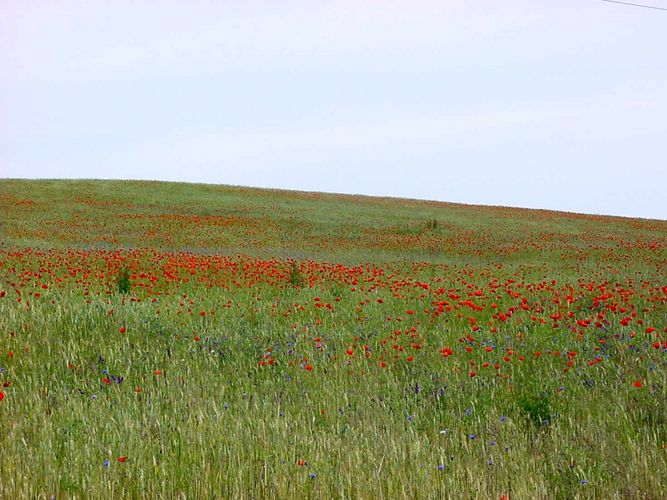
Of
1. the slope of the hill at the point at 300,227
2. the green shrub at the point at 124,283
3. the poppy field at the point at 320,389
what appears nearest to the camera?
the poppy field at the point at 320,389

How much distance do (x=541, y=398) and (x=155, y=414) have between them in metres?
3.02

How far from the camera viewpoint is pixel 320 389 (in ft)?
17.7

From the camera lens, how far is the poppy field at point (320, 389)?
3.54 meters

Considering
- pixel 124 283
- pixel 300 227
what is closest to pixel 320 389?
pixel 124 283

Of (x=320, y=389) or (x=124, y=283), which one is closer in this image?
(x=320, y=389)

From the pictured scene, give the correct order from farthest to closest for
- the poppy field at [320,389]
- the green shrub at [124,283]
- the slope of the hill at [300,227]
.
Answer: the slope of the hill at [300,227] < the green shrub at [124,283] < the poppy field at [320,389]

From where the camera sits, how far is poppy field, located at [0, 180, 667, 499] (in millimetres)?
3537

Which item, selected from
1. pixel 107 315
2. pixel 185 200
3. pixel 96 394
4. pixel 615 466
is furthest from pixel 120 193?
pixel 615 466

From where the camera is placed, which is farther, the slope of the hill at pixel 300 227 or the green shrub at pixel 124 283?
the slope of the hill at pixel 300 227

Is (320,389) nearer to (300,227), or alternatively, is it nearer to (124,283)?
(124,283)

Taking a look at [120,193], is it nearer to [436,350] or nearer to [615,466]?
[436,350]

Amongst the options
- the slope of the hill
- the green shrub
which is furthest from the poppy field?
the slope of the hill

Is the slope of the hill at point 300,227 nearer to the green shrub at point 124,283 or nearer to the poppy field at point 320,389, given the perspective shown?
the poppy field at point 320,389

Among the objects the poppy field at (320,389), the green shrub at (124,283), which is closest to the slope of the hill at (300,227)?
the poppy field at (320,389)
